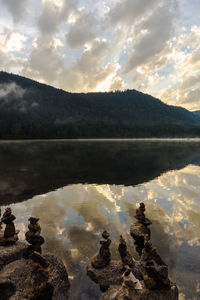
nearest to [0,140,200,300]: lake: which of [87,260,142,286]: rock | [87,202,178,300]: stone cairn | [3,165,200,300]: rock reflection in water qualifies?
[3,165,200,300]: rock reflection in water

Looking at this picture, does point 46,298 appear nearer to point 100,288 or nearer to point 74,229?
point 100,288

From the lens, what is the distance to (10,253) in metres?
9.93

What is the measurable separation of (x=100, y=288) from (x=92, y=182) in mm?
21273

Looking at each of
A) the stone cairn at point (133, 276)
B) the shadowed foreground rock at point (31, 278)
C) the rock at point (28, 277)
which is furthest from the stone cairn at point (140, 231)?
the shadowed foreground rock at point (31, 278)

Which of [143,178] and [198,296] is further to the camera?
[143,178]

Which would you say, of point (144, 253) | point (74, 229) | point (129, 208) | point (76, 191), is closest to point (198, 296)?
point (144, 253)

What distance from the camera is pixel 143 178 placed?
1261 inches

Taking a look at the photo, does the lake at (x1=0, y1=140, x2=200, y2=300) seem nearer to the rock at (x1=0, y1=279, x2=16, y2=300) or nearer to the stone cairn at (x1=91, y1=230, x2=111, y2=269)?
the stone cairn at (x1=91, y1=230, x2=111, y2=269)

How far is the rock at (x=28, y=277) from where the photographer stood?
7.23 meters

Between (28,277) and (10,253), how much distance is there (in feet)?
8.29

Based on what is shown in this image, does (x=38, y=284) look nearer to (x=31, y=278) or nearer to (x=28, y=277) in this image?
(x=31, y=278)

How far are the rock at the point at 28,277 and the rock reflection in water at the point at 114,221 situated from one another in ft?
1.82

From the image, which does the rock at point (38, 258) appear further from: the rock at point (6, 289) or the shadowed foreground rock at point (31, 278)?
the rock at point (6, 289)

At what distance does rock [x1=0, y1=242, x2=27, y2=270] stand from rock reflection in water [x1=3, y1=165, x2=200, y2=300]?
148 cm
